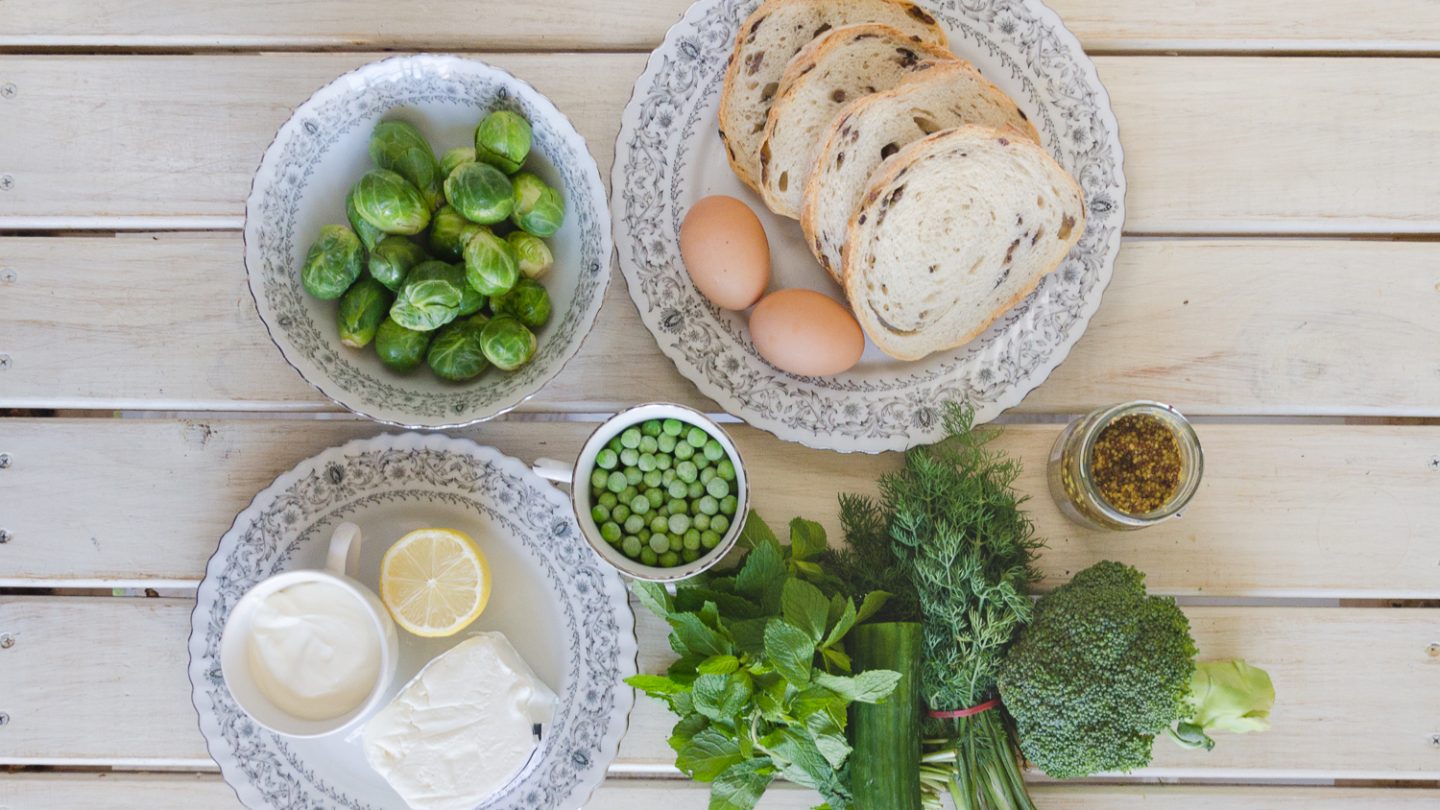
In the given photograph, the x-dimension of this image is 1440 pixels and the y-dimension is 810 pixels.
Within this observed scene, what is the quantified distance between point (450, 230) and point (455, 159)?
0.28ft

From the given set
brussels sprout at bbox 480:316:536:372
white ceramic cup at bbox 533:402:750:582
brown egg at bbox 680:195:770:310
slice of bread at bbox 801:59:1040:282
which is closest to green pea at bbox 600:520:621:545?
white ceramic cup at bbox 533:402:750:582

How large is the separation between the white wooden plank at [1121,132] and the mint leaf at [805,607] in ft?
2.03

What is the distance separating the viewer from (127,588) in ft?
4.30

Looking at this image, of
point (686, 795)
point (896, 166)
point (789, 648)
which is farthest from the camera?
point (686, 795)

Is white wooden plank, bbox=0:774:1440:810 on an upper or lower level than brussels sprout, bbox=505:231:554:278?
lower

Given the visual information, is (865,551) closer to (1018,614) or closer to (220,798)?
(1018,614)

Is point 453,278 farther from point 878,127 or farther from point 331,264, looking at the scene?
point 878,127

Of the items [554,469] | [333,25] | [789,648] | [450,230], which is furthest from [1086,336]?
[333,25]

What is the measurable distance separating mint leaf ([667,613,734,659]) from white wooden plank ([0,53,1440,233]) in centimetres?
62

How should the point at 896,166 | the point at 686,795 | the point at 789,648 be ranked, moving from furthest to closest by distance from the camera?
the point at 686,795 → the point at 896,166 → the point at 789,648

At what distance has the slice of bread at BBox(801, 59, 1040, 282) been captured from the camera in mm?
1127

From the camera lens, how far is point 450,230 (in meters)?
1.11

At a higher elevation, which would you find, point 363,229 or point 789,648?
point 363,229

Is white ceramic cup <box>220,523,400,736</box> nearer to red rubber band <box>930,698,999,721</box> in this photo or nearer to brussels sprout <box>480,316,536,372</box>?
brussels sprout <box>480,316,536,372</box>
